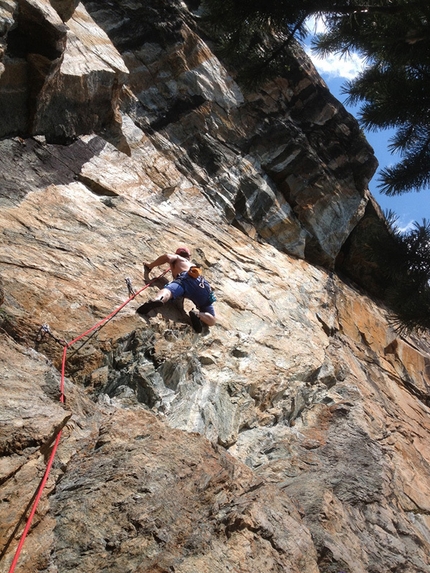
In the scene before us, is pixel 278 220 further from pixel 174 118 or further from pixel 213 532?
Answer: pixel 213 532

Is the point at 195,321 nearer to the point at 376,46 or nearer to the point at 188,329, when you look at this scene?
the point at 188,329

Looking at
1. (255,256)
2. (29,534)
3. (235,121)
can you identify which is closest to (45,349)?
(29,534)

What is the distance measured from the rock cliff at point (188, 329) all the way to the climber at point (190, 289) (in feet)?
0.71

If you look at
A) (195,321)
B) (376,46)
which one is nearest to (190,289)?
(195,321)

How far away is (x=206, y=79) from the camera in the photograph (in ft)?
38.3

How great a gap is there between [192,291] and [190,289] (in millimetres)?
39

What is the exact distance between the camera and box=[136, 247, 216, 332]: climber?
6668 millimetres

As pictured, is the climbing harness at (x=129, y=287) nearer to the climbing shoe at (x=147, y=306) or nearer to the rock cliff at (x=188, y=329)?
the rock cliff at (x=188, y=329)

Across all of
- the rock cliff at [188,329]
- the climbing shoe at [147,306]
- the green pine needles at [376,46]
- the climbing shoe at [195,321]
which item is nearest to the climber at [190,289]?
the climbing shoe at [195,321]

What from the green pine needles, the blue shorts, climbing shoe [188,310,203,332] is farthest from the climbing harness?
the green pine needles

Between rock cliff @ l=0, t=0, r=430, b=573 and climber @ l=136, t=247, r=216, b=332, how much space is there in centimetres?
22

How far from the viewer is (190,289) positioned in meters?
6.85

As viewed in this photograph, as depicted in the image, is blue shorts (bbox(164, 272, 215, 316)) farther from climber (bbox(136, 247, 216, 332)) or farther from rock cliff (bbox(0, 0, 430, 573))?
rock cliff (bbox(0, 0, 430, 573))

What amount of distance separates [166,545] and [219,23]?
6.27 metres
